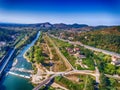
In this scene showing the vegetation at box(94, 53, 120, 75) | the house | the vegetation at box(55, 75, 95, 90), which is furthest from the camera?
the house

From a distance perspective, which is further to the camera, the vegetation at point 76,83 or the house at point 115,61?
the house at point 115,61

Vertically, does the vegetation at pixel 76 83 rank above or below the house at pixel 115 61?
below

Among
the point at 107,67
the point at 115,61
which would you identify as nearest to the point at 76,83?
the point at 107,67

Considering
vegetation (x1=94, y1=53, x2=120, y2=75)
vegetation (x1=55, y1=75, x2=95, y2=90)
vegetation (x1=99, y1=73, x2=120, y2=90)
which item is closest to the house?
vegetation (x1=94, y1=53, x2=120, y2=75)

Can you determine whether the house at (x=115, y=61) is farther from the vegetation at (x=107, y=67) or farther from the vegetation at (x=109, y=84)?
the vegetation at (x=109, y=84)

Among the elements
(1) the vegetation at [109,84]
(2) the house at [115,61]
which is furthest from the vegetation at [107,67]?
(1) the vegetation at [109,84]

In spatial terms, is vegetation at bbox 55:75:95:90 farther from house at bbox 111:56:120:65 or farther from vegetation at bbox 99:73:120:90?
house at bbox 111:56:120:65

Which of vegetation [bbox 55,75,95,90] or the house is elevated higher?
the house

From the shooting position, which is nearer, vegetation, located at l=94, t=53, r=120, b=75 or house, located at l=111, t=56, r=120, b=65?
vegetation, located at l=94, t=53, r=120, b=75

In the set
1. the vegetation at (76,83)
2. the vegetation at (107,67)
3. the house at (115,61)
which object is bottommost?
the vegetation at (76,83)

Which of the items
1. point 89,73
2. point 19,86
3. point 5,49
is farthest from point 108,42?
point 19,86

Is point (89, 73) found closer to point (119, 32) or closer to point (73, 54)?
point (73, 54)
